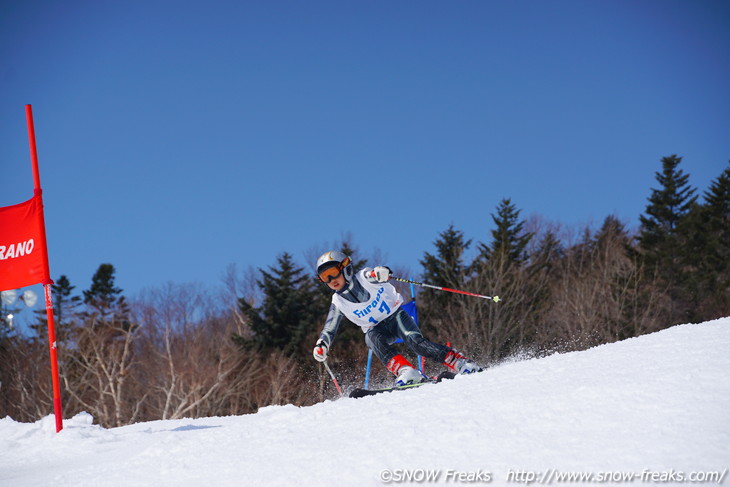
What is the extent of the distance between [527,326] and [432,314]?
4569mm

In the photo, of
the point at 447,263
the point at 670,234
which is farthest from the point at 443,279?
the point at 670,234

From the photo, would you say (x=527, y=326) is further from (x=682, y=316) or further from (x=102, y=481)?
(x=102, y=481)

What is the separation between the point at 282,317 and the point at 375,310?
24.9m

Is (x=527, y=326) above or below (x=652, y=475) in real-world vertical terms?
below

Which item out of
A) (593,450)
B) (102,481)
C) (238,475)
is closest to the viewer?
(593,450)

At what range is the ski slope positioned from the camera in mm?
2775

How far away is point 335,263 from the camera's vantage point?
23.2 ft

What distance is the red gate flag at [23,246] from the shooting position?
650 centimetres

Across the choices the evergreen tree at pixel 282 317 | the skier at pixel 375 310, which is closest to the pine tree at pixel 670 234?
the evergreen tree at pixel 282 317

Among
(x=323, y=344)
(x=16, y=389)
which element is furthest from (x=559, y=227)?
(x=323, y=344)

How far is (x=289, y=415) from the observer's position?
4594 millimetres

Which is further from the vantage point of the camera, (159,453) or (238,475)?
(159,453)

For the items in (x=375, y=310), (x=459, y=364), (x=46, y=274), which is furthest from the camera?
(x=375, y=310)

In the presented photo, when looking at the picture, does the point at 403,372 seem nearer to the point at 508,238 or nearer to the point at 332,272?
the point at 332,272
